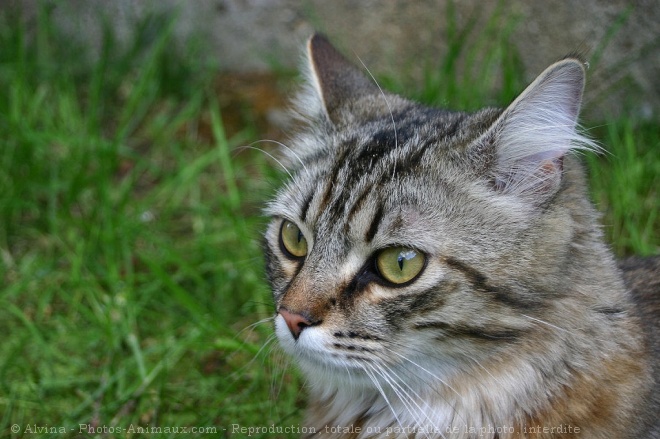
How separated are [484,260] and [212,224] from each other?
246 centimetres

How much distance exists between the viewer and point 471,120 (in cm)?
252

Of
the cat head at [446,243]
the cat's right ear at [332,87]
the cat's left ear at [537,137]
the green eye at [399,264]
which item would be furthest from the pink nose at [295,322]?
the cat's right ear at [332,87]

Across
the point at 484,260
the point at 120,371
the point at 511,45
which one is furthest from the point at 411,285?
the point at 511,45

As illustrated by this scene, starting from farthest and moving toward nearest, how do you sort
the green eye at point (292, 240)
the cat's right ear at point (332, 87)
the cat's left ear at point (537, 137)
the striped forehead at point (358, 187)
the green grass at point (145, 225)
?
the green grass at point (145, 225) < the cat's right ear at point (332, 87) < the green eye at point (292, 240) < the striped forehead at point (358, 187) < the cat's left ear at point (537, 137)

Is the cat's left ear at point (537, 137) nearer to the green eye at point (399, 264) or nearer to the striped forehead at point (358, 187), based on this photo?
the striped forehead at point (358, 187)

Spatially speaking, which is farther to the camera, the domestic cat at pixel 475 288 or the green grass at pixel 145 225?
the green grass at pixel 145 225

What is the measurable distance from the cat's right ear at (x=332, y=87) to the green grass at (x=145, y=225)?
2.05 feet

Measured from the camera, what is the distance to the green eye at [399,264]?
2277mm

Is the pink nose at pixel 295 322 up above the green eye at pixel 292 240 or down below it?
below

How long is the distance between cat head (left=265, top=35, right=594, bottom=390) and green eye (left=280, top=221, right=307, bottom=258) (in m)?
0.06

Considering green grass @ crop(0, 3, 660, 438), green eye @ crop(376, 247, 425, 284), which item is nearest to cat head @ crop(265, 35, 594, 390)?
green eye @ crop(376, 247, 425, 284)

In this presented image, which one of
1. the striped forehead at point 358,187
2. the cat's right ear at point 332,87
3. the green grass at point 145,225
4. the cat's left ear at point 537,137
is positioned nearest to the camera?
the cat's left ear at point 537,137

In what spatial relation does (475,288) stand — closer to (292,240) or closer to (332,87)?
(292,240)

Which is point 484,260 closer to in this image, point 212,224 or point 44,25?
point 212,224
